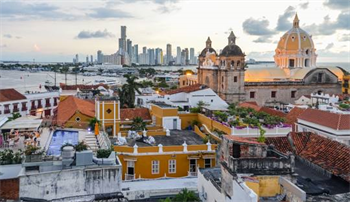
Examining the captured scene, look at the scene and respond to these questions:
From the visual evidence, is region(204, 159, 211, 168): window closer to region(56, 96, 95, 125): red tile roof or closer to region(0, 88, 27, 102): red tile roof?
region(56, 96, 95, 125): red tile roof

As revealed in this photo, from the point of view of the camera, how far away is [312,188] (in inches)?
496

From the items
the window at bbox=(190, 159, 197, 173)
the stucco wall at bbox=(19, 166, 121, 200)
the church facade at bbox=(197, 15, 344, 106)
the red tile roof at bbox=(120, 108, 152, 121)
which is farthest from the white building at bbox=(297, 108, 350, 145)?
the church facade at bbox=(197, 15, 344, 106)

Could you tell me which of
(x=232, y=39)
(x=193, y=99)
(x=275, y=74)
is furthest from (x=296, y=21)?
(x=193, y=99)

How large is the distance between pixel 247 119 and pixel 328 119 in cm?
474

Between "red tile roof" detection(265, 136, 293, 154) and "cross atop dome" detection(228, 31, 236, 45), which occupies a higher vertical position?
"cross atop dome" detection(228, 31, 236, 45)

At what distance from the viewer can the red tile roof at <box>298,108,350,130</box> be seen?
23.1 metres

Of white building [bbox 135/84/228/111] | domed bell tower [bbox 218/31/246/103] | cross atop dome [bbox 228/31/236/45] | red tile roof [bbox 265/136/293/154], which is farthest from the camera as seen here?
domed bell tower [bbox 218/31/246/103]

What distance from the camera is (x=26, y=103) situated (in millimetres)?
45844

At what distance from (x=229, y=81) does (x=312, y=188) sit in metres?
39.8

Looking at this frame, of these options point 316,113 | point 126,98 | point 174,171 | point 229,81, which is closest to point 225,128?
point 174,171

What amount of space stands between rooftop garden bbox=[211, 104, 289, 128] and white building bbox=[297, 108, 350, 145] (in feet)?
4.82

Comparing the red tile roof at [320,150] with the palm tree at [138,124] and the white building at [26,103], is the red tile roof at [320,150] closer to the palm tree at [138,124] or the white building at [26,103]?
the palm tree at [138,124]

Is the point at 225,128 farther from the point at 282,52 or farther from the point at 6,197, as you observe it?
the point at 282,52

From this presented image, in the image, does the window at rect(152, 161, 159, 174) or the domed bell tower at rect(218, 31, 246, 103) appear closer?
the window at rect(152, 161, 159, 174)
